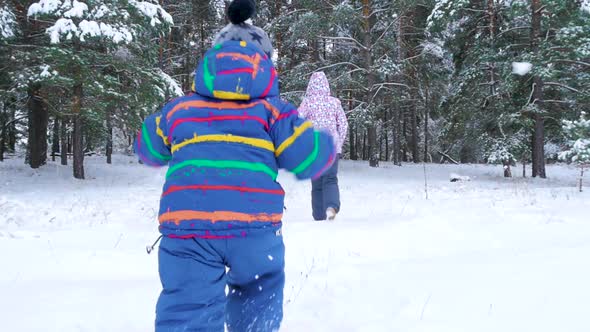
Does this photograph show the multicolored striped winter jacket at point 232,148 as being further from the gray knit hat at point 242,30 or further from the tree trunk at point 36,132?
the tree trunk at point 36,132

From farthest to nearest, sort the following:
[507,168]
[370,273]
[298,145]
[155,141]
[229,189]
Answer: [507,168], [370,273], [155,141], [298,145], [229,189]

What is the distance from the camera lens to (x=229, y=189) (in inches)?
76.6

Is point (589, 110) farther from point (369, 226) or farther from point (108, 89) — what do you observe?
point (108, 89)

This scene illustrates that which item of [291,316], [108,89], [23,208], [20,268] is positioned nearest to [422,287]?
[291,316]

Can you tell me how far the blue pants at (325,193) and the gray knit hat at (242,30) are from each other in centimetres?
337

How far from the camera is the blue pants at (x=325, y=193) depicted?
575cm

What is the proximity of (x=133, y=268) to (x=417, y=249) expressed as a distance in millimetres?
2690

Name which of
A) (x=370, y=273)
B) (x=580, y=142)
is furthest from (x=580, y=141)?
(x=370, y=273)

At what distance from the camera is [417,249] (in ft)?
14.7

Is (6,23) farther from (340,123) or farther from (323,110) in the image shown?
(340,123)

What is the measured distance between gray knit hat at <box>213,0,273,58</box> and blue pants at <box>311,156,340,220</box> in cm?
337

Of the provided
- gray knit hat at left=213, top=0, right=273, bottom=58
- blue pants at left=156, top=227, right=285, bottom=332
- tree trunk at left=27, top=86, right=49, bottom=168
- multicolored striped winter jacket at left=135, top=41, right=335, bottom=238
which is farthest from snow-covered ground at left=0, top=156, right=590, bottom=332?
tree trunk at left=27, top=86, right=49, bottom=168

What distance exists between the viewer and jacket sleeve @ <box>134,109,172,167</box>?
2.22 metres

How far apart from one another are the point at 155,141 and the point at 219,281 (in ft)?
2.57
